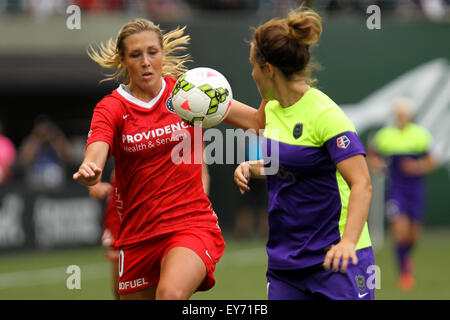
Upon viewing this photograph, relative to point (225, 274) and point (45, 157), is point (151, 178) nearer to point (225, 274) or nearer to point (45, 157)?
point (225, 274)

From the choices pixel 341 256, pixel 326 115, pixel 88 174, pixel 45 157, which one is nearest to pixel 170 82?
pixel 88 174

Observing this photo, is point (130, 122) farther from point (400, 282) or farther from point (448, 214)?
point (448, 214)

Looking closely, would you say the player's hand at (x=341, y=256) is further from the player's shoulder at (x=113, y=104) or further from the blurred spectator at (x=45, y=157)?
the blurred spectator at (x=45, y=157)

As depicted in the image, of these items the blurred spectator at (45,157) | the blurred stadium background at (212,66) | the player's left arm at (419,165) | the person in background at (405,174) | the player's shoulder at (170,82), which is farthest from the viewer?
the blurred spectator at (45,157)

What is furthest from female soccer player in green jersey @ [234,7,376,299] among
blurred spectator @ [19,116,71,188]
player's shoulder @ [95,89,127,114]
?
blurred spectator @ [19,116,71,188]

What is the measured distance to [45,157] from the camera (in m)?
16.1

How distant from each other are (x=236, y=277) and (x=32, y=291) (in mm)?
2927

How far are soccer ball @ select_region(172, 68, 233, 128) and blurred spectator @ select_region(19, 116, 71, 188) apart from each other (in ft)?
33.5

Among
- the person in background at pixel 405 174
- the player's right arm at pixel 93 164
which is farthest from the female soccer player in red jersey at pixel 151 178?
the person in background at pixel 405 174

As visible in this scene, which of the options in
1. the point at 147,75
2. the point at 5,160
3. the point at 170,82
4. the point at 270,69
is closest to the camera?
the point at 270,69

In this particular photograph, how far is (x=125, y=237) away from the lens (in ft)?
18.9

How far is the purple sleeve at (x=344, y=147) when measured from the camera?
473cm

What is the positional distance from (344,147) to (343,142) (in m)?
0.03

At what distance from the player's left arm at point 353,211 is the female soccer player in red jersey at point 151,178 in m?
1.11
